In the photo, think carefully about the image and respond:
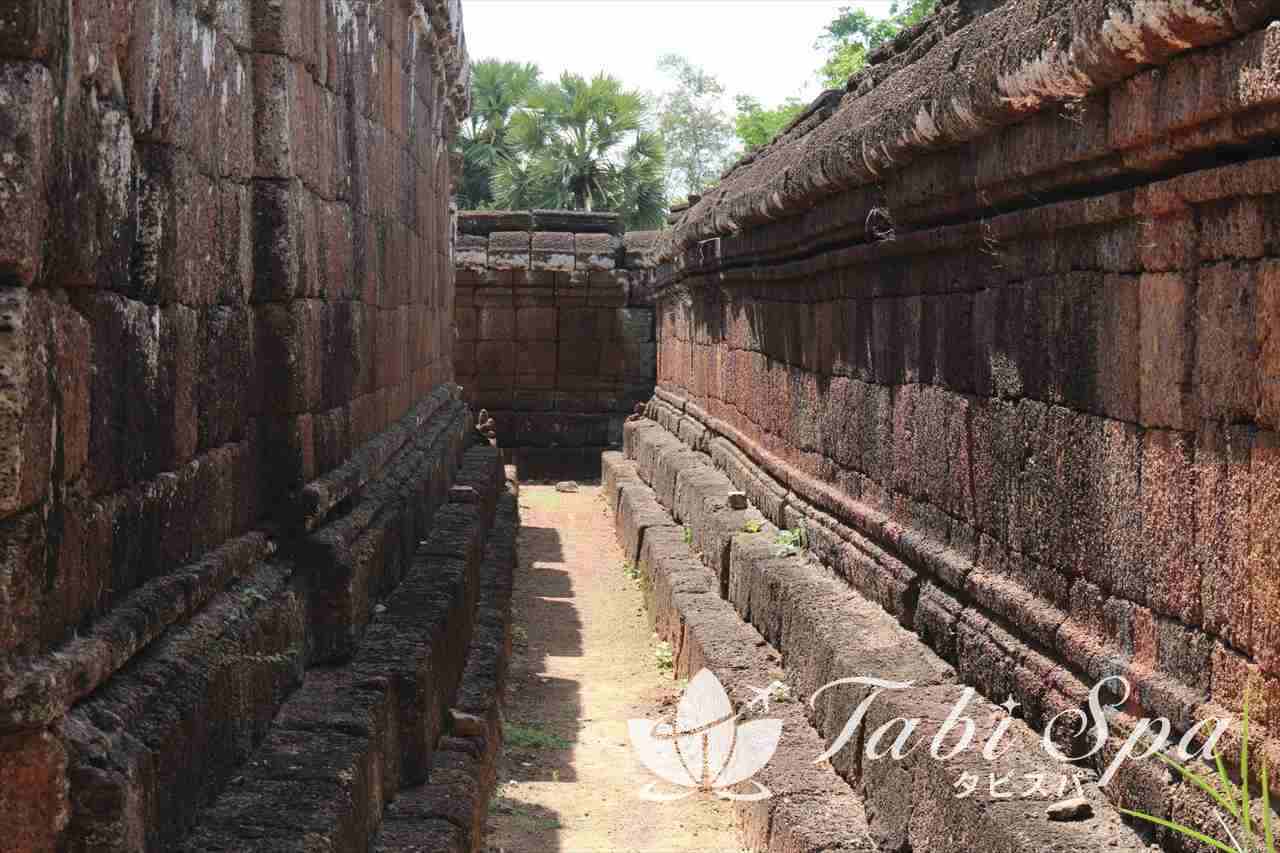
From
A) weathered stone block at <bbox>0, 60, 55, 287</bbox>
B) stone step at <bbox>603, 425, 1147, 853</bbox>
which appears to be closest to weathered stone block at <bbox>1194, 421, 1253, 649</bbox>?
stone step at <bbox>603, 425, 1147, 853</bbox>

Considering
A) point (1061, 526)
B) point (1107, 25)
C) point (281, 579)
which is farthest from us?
point (281, 579)

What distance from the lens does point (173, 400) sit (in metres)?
4.02

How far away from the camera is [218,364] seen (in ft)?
15.1

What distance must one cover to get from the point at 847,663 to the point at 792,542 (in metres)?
2.20

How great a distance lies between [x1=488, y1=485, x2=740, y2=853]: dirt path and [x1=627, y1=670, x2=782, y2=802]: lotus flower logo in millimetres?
88

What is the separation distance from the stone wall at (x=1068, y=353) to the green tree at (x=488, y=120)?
28.4 metres

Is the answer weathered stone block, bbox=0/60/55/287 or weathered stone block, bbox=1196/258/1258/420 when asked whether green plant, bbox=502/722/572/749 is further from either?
weathered stone block, bbox=0/60/55/287

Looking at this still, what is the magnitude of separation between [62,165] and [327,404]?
2946 mm

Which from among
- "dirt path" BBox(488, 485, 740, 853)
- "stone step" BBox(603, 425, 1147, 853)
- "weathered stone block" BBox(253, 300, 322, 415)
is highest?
"weathered stone block" BBox(253, 300, 322, 415)

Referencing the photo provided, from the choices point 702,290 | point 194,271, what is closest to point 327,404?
point 194,271

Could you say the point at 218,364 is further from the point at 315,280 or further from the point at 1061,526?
the point at 1061,526

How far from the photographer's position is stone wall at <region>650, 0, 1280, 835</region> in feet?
10.4

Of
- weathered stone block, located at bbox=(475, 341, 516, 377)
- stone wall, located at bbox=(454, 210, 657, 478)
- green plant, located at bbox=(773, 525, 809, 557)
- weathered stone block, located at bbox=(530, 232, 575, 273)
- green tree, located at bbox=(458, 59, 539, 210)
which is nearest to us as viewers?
green plant, located at bbox=(773, 525, 809, 557)

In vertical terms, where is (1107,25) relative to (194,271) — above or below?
above
